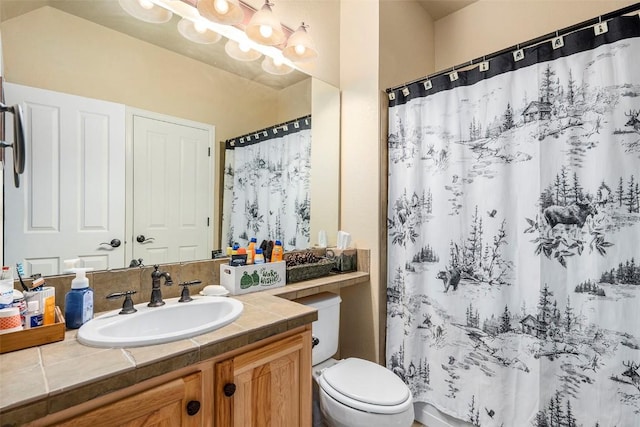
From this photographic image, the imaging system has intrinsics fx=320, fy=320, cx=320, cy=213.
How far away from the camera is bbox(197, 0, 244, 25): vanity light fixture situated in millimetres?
1493

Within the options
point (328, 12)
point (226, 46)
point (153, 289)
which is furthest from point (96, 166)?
point (328, 12)

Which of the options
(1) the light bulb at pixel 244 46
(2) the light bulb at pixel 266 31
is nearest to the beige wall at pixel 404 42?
(2) the light bulb at pixel 266 31

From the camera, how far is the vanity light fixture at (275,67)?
1.86 metres

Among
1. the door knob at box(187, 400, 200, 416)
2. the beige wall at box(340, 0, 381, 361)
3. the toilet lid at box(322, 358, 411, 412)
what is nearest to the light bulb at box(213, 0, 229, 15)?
the beige wall at box(340, 0, 381, 361)

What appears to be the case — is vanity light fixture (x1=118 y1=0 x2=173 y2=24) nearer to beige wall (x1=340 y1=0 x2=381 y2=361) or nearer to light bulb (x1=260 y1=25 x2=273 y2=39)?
light bulb (x1=260 y1=25 x2=273 y2=39)

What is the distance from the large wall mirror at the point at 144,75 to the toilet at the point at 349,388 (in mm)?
574

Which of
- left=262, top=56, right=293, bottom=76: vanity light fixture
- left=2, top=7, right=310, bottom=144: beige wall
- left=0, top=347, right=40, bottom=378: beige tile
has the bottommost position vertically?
left=0, top=347, right=40, bottom=378: beige tile

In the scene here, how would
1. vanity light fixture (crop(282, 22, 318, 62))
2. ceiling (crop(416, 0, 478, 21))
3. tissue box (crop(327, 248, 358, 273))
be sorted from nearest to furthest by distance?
vanity light fixture (crop(282, 22, 318, 62)), tissue box (crop(327, 248, 358, 273)), ceiling (crop(416, 0, 478, 21))

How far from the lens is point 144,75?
138 cm

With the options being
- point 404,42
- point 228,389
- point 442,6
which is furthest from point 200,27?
point 442,6

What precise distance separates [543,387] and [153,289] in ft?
5.75

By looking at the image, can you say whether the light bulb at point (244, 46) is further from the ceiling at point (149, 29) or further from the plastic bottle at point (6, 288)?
the plastic bottle at point (6, 288)

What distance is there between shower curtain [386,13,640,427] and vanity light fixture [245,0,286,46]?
30.5 inches

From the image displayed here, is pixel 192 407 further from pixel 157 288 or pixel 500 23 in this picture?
pixel 500 23
